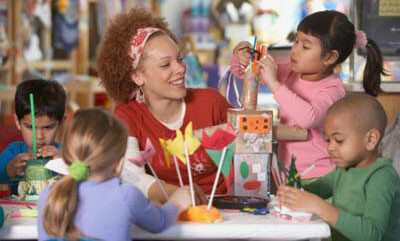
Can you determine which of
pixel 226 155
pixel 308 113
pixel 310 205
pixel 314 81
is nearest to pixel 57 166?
pixel 226 155

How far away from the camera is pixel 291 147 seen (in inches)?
96.3

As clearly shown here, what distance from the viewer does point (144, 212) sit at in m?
1.71

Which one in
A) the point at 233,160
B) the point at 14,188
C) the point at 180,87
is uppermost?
the point at 180,87

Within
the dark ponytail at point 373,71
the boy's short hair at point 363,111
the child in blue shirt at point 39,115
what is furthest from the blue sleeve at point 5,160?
the dark ponytail at point 373,71

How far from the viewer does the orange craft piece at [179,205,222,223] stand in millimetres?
1829

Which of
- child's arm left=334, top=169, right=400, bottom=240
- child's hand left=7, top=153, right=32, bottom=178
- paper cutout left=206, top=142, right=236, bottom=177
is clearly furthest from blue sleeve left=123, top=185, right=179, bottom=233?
child's hand left=7, top=153, right=32, bottom=178

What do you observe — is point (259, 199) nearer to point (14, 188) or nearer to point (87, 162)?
point (87, 162)

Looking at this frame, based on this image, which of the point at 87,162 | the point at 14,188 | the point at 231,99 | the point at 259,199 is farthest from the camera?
the point at 231,99

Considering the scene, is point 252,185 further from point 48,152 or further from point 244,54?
point 48,152

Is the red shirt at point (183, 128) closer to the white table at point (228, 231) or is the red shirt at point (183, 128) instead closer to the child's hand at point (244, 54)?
the child's hand at point (244, 54)

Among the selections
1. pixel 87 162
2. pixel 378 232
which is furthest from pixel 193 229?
pixel 378 232

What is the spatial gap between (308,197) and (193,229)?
0.31m

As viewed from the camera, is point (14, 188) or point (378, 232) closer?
point (378, 232)

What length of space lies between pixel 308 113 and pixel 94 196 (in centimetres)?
88
